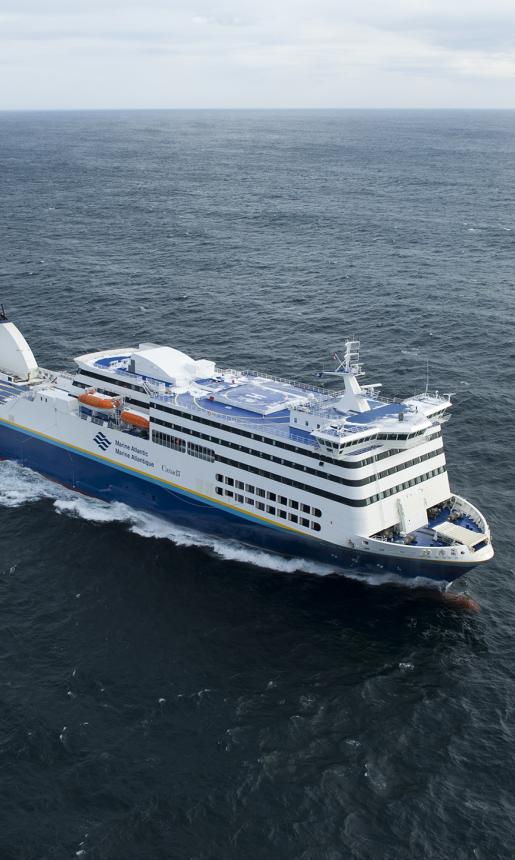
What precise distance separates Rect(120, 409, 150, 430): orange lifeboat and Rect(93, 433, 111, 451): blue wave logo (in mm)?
2825

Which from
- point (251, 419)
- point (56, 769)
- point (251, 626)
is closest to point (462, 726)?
point (251, 626)

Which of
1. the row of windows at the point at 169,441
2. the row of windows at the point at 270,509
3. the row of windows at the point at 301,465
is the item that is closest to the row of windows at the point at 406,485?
the row of windows at the point at 301,465

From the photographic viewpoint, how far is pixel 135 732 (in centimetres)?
3641

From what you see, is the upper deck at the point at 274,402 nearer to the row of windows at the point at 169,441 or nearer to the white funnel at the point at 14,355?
the row of windows at the point at 169,441

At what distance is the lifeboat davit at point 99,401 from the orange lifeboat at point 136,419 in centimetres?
144

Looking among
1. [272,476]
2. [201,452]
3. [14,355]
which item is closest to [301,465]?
[272,476]

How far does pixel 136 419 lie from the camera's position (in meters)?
54.7

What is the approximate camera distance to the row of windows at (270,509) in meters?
48.2

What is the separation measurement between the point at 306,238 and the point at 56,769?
116m

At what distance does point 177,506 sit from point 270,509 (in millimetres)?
7988

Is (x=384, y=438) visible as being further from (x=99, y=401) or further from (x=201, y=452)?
(x=99, y=401)

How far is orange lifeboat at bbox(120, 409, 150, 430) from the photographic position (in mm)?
54594

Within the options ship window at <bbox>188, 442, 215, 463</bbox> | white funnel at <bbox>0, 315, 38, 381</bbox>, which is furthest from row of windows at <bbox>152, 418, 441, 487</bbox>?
white funnel at <bbox>0, 315, 38, 381</bbox>

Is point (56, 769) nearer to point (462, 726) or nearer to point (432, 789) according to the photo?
point (432, 789)
